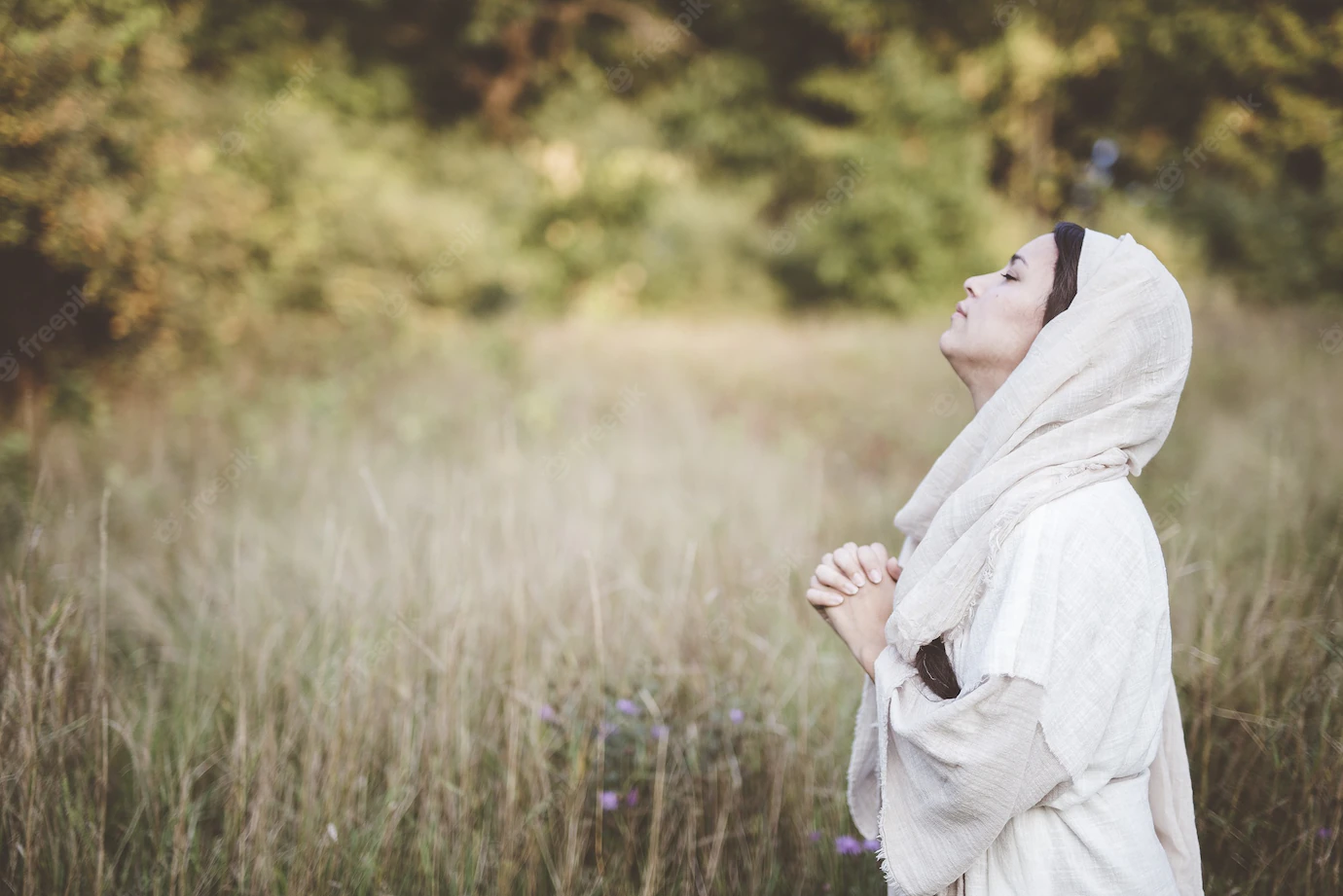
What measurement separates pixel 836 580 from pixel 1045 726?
1.52 feet

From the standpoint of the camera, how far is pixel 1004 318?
5.02 feet

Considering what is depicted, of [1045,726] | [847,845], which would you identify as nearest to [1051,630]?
[1045,726]

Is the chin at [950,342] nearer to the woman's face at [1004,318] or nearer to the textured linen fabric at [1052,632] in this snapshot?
the woman's face at [1004,318]

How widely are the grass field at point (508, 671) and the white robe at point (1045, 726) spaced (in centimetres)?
90

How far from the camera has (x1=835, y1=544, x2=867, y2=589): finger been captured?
63.3 inches

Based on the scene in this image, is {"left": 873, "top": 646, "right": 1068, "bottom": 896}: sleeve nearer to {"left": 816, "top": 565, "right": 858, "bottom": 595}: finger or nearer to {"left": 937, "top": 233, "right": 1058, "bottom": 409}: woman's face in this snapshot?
{"left": 816, "top": 565, "right": 858, "bottom": 595}: finger

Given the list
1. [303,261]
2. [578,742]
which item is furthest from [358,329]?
[578,742]

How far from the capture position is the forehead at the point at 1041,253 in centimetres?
152

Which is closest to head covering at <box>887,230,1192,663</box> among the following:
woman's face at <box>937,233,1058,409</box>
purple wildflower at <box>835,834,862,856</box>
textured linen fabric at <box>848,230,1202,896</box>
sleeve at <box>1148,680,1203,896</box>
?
textured linen fabric at <box>848,230,1202,896</box>

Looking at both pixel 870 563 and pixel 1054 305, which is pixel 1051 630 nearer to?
Result: pixel 870 563

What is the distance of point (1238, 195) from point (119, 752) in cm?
1795

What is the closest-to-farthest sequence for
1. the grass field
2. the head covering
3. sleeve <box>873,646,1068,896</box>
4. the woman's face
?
sleeve <box>873,646,1068,896</box>
the head covering
the woman's face
the grass field

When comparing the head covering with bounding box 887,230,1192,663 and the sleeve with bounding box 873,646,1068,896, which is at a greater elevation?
the head covering with bounding box 887,230,1192,663

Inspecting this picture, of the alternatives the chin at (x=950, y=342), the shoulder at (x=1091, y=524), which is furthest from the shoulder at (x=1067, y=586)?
the chin at (x=950, y=342)
